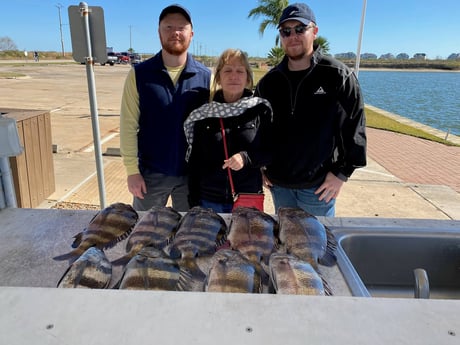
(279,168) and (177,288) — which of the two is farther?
(279,168)

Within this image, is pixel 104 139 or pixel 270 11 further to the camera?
pixel 270 11

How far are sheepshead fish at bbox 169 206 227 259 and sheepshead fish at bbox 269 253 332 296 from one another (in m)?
0.32

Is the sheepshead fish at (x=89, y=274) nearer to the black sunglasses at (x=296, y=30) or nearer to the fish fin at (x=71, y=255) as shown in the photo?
the fish fin at (x=71, y=255)

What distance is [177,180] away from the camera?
276cm

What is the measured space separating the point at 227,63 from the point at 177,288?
1.57 metres

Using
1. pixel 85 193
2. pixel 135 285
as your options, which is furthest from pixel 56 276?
pixel 85 193

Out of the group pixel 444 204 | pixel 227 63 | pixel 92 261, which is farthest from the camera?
pixel 444 204

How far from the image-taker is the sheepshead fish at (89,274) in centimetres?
128

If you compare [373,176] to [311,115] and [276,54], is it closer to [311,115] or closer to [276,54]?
[311,115]

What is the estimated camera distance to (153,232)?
164cm

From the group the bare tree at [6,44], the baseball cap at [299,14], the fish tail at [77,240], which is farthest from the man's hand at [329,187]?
the bare tree at [6,44]

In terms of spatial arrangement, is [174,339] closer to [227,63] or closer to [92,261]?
[92,261]

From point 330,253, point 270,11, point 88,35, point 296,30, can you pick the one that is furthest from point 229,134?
point 270,11

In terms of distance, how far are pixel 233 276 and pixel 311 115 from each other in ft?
4.92
